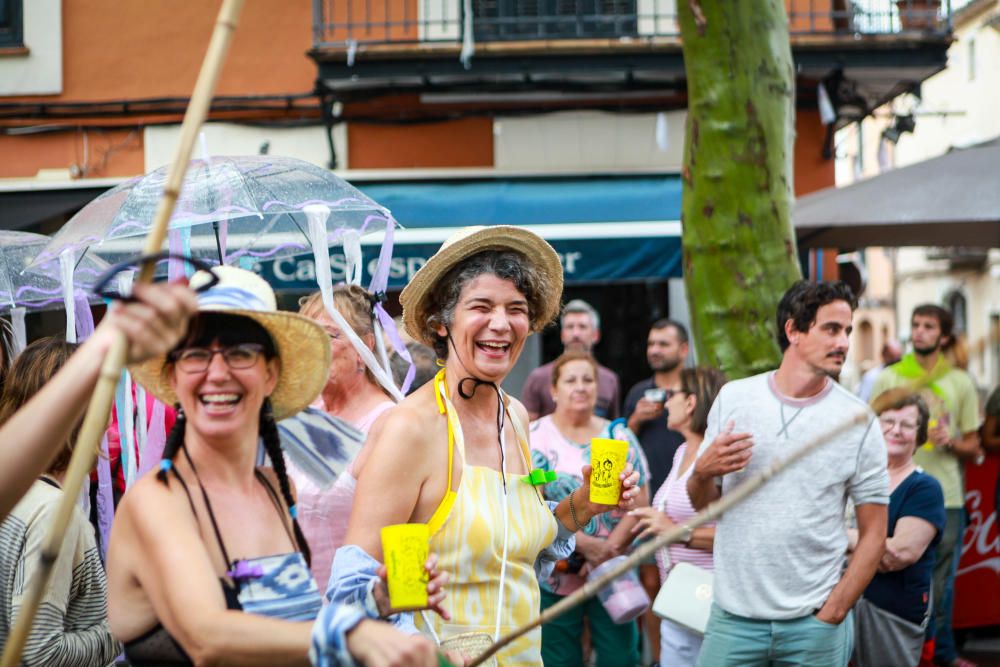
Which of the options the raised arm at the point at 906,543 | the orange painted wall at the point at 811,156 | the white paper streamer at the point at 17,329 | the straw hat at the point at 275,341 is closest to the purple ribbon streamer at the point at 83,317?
the white paper streamer at the point at 17,329

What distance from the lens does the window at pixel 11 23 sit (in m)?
11.7

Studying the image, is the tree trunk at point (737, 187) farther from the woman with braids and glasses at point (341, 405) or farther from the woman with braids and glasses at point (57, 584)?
the woman with braids and glasses at point (57, 584)

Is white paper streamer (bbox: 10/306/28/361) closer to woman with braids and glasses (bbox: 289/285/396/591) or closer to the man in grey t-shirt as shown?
woman with braids and glasses (bbox: 289/285/396/591)

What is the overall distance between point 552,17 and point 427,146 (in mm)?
1722

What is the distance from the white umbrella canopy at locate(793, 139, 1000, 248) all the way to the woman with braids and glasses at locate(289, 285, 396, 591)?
3.42 meters

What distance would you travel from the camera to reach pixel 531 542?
10.6 ft

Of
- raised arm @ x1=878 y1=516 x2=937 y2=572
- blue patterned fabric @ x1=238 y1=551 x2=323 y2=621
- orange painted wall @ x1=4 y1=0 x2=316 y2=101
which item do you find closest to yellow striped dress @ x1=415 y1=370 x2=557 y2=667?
blue patterned fabric @ x1=238 y1=551 x2=323 y2=621

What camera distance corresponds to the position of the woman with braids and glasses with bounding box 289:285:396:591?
371 cm

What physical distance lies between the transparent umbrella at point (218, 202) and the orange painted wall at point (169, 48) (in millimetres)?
6126

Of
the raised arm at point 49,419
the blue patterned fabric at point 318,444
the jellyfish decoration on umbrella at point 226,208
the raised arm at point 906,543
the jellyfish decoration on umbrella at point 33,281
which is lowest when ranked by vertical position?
the raised arm at point 906,543

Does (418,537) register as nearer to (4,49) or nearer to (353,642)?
(353,642)

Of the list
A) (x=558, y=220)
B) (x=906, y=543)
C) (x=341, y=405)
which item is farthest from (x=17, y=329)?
(x=558, y=220)

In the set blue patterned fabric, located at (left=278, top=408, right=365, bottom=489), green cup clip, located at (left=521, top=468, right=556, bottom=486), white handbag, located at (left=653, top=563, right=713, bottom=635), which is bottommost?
white handbag, located at (left=653, top=563, right=713, bottom=635)

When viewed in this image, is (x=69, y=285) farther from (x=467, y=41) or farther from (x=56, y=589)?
(x=467, y=41)
